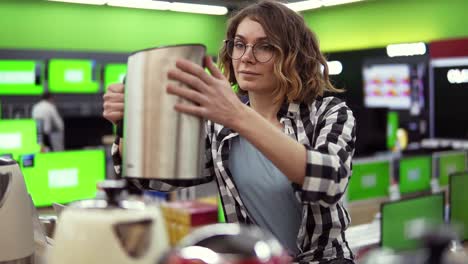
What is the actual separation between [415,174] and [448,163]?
1.62ft

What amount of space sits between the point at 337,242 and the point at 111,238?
721 millimetres

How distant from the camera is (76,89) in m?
8.99

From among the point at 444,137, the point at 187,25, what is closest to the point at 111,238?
the point at 444,137

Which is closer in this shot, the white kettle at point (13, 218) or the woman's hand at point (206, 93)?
the woman's hand at point (206, 93)

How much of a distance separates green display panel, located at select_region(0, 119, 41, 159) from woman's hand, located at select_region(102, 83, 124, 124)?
3797 millimetres

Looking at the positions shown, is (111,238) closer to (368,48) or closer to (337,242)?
(337,242)

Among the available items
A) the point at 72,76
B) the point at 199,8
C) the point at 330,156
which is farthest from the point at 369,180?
the point at 72,76

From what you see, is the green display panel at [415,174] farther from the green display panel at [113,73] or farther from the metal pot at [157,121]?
the green display panel at [113,73]

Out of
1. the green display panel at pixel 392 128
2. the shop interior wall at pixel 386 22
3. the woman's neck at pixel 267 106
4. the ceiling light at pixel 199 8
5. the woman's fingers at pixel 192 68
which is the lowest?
the green display panel at pixel 392 128

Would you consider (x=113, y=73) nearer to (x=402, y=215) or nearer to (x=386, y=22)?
(x=386, y=22)

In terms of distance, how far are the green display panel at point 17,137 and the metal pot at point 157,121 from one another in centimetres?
402

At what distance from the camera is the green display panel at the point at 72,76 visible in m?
8.80

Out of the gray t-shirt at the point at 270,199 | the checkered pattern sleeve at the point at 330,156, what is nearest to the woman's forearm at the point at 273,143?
the checkered pattern sleeve at the point at 330,156

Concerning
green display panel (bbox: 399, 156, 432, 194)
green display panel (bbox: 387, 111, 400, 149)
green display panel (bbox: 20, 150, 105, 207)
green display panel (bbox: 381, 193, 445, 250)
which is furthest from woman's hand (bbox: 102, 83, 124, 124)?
green display panel (bbox: 387, 111, 400, 149)
